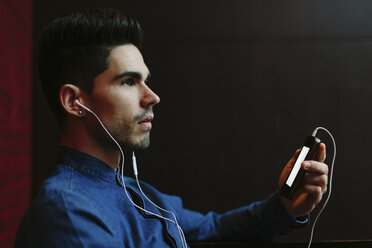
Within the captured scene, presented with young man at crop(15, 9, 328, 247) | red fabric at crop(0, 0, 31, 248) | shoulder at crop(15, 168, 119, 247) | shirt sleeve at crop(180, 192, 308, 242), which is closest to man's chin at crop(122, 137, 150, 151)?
young man at crop(15, 9, 328, 247)

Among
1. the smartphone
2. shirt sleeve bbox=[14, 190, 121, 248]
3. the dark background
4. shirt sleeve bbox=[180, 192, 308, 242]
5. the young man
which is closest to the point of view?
shirt sleeve bbox=[14, 190, 121, 248]

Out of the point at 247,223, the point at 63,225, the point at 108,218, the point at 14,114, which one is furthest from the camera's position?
the point at 14,114

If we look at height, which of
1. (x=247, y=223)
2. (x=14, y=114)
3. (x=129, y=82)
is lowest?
(x=247, y=223)

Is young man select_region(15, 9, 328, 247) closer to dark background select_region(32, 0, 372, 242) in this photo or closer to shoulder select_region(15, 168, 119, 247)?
shoulder select_region(15, 168, 119, 247)

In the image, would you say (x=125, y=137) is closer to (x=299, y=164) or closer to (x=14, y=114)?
(x=299, y=164)

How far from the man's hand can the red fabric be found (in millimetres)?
1132

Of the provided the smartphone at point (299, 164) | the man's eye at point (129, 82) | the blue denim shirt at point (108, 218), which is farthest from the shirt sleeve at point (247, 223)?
the man's eye at point (129, 82)

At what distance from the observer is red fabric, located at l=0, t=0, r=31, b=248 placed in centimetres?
125

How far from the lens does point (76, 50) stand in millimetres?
957

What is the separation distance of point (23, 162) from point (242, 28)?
1.24 metres

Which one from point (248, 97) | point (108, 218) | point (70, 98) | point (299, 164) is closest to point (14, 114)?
point (70, 98)

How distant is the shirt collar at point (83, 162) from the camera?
909mm

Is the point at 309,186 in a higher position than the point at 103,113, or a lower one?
lower

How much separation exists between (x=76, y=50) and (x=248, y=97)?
0.86m
